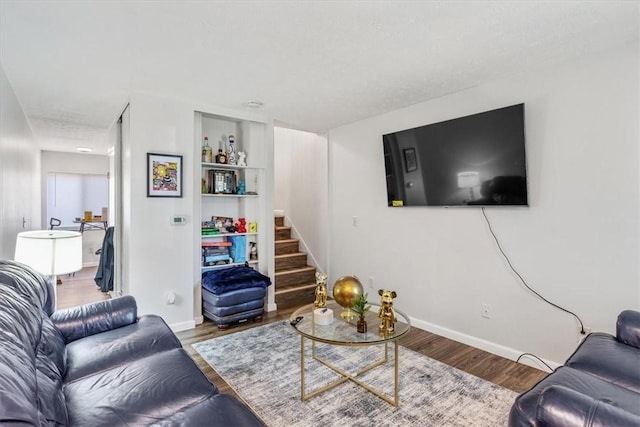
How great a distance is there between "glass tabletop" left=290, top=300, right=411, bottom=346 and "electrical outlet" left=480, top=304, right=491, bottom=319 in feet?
3.43

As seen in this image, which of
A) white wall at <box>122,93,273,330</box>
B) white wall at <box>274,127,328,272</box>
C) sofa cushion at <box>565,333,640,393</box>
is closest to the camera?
sofa cushion at <box>565,333,640,393</box>

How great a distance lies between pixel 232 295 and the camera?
3336 mm

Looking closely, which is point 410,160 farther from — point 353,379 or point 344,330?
point 353,379

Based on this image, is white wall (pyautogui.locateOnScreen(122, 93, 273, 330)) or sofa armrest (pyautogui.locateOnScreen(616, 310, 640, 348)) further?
white wall (pyautogui.locateOnScreen(122, 93, 273, 330))

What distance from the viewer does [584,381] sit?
1.47m

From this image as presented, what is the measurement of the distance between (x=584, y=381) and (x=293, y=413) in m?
1.51

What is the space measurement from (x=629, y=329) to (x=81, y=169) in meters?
8.38

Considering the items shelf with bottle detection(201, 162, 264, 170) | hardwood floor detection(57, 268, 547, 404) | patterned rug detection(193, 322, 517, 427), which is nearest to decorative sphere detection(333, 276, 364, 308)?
patterned rug detection(193, 322, 517, 427)

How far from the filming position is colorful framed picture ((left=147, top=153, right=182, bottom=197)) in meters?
3.12

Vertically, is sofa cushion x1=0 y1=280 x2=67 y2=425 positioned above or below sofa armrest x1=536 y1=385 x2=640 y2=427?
above

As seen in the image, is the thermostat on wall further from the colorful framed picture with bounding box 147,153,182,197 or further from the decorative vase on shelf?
the decorative vase on shelf

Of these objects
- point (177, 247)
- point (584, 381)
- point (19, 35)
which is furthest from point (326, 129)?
point (584, 381)

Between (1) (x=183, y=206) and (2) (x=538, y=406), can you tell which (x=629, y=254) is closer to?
(2) (x=538, y=406)

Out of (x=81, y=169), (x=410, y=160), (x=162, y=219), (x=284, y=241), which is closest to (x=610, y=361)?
(x=410, y=160)
